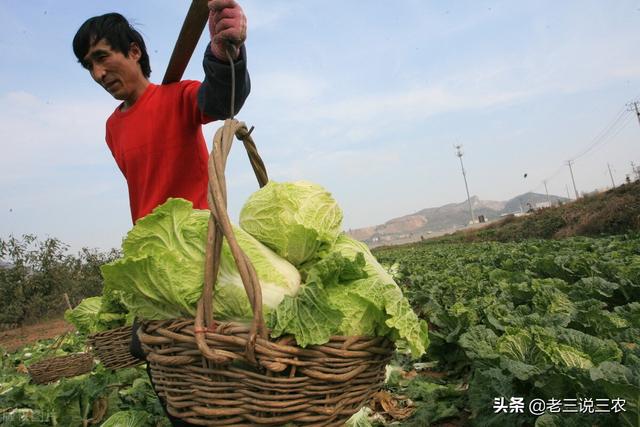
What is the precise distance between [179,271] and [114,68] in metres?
1.81

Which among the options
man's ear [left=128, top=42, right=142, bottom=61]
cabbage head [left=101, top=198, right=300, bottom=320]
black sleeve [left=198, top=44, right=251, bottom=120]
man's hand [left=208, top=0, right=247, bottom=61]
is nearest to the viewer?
cabbage head [left=101, top=198, right=300, bottom=320]

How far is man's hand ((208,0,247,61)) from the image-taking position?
1.83 meters

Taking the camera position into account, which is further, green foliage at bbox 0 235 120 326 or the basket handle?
green foliage at bbox 0 235 120 326

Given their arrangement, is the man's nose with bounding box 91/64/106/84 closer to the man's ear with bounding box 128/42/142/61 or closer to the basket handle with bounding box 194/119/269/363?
the man's ear with bounding box 128/42/142/61

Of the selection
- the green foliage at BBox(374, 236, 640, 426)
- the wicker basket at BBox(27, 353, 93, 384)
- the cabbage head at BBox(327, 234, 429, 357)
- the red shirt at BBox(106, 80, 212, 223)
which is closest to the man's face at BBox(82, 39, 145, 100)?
the red shirt at BBox(106, 80, 212, 223)

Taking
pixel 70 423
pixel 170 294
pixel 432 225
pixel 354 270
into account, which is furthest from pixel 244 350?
pixel 432 225

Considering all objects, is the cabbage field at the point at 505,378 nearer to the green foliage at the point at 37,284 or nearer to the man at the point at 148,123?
the man at the point at 148,123

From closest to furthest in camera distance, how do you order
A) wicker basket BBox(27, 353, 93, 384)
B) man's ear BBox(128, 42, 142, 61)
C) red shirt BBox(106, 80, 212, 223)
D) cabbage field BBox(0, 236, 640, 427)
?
1. cabbage field BBox(0, 236, 640, 427)
2. red shirt BBox(106, 80, 212, 223)
3. man's ear BBox(128, 42, 142, 61)
4. wicker basket BBox(27, 353, 93, 384)

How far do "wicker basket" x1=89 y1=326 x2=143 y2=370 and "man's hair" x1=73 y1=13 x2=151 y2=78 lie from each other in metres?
2.17

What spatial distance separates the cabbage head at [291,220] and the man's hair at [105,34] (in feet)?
5.07

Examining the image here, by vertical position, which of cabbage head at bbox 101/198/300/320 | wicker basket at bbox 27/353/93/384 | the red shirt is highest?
the red shirt

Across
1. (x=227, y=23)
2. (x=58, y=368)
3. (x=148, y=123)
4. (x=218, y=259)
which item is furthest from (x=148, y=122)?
(x=58, y=368)

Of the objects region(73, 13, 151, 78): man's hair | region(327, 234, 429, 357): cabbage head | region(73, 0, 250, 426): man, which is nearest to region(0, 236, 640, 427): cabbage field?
region(327, 234, 429, 357): cabbage head

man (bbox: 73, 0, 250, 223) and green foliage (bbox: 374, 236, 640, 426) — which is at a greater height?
man (bbox: 73, 0, 250, 223)
